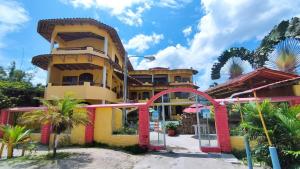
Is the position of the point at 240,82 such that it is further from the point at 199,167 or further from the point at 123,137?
the point at 123,137

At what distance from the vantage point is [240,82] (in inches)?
523

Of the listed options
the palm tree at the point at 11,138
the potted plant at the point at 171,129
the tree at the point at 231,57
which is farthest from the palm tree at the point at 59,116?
the tree at the point at 231,57

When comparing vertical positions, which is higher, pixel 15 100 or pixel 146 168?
pixel 15 100

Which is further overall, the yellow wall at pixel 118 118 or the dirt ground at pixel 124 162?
the yellow wall at pixel 118 118

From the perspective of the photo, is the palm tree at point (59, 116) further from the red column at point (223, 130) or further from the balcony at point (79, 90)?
the balcony at point (79, 90)

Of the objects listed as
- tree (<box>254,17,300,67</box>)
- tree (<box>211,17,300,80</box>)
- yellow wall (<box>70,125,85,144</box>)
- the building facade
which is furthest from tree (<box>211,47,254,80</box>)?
yellow wall (<box>70,125,85,144</box>)

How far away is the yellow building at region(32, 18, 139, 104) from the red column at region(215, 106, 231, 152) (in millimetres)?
11725

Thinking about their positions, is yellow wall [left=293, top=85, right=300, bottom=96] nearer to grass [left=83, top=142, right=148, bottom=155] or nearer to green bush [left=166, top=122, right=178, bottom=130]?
grass [left=83, top=142, right=148, bottom=155]

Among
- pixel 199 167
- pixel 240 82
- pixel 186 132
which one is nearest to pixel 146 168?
pixel 199 167

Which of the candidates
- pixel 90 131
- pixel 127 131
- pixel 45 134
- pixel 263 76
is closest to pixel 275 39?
pixel 263 76

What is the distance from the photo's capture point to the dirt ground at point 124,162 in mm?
8422

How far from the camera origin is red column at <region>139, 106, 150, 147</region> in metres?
12.0

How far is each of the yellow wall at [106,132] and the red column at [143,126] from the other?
461 millimetres

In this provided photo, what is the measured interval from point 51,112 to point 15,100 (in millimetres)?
12541
